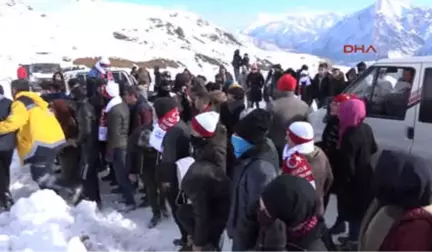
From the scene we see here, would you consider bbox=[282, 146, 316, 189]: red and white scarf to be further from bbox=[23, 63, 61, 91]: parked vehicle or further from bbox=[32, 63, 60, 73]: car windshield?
bbox=[32, 63, 60, 73]: car windshield

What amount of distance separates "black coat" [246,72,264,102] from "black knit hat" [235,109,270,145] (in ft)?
38.9

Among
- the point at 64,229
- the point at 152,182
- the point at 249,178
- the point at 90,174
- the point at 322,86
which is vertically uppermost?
the point at 249,178

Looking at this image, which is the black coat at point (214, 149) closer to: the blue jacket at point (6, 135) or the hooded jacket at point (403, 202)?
the hooded jacket at point (403, 202)

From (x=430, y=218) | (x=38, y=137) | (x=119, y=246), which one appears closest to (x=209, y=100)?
(x=119, y=246)

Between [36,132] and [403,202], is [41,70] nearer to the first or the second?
[36,132]

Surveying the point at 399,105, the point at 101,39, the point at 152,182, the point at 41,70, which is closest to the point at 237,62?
the point at 41,70

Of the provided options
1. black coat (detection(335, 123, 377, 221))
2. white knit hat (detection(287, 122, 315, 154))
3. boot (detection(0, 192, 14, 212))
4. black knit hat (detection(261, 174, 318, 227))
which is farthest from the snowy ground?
black knit hat (detection(261, 174, 318, 227))

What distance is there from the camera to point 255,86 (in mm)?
15922

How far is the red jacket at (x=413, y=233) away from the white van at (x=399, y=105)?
3427 millimetres

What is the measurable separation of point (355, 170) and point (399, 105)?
1.08 m

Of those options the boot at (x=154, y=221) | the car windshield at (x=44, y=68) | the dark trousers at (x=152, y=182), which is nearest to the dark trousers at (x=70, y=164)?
the dark trousers at (x=152, y=182)

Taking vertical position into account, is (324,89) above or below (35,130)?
below

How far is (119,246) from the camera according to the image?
19.9 ft

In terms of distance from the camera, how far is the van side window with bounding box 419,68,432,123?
5.71 m
